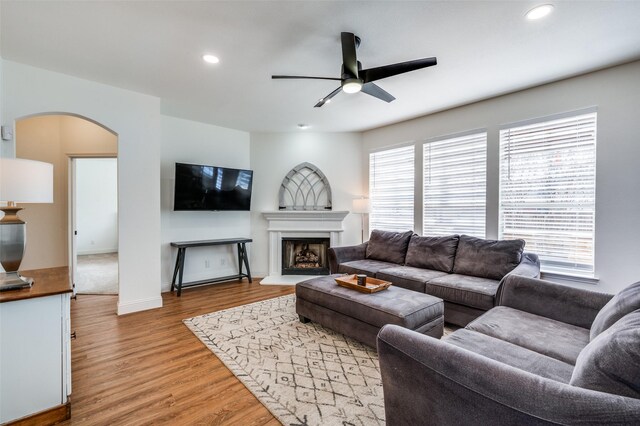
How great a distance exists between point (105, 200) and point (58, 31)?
707 centimetres

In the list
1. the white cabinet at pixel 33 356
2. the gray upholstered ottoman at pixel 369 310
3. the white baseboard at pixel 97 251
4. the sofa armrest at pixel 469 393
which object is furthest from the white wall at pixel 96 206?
the sofa armrest at pixel 469 393

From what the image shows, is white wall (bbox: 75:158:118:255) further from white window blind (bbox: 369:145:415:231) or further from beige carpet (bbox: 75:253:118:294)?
white window blind (bbox: 369:145:415:231)

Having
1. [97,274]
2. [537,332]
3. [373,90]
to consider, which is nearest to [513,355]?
[537,332]

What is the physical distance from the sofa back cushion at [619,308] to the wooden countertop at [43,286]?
3094mm

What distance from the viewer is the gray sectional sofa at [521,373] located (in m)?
0.89

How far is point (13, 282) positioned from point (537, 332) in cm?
337

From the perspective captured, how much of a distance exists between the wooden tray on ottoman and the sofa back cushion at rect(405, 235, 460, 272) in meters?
1.07

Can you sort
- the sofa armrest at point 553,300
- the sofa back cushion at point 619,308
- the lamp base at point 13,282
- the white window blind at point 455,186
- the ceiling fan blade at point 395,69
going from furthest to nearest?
the white window blind at point 455,186 < the ceiling fan blade at point 395,69 < the sofa armrest at point 553,300 < the lamp base at point 13,282 < the sofa back cushion at point 619,308

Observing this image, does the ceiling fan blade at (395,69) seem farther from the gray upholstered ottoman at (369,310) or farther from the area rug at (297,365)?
the area rug at (297,365)

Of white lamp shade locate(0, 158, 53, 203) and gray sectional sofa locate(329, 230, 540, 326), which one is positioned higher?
white lamp shade locate(0, 158, 53, 203)

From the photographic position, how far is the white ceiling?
201 centimetres

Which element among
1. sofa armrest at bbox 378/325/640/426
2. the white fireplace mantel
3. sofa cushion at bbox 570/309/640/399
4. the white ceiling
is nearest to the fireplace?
the white fireplace mantel

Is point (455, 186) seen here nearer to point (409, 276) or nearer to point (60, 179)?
point (409, 276)

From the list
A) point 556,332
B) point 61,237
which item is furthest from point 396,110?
point 61,237
